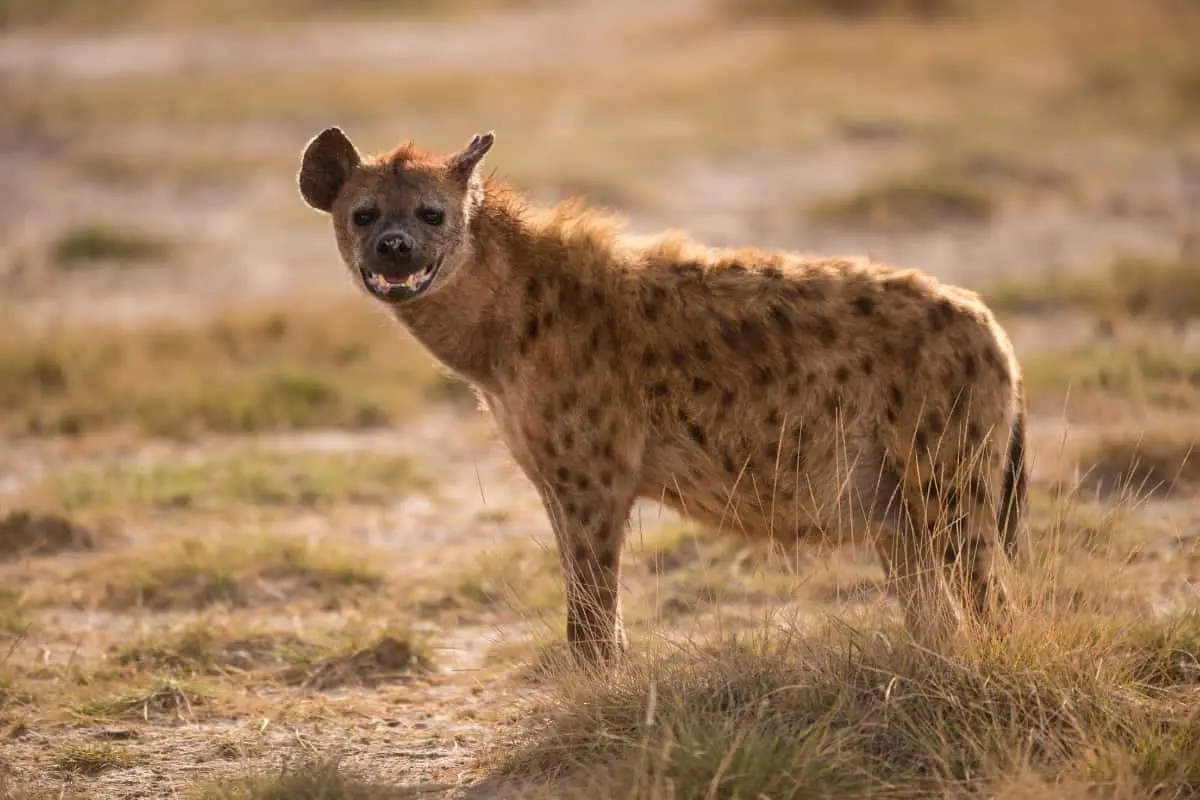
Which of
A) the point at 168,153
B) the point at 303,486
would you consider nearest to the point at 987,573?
the point at 303,486

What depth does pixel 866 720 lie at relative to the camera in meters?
3.88

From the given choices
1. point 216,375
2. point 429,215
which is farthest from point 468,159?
point 216,375

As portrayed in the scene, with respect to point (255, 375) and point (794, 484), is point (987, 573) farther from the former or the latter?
point (255, 375)

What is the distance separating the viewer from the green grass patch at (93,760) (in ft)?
13.8

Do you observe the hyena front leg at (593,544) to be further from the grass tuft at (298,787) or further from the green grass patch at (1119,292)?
the green grass patch at (1119,292)

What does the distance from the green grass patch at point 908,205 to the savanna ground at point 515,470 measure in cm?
3

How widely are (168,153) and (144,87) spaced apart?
3.79 m

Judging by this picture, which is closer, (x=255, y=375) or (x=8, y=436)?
(x=8, y=436)

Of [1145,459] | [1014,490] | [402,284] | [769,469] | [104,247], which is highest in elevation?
[402,284]

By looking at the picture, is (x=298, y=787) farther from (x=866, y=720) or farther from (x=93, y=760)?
(x=866, y=720)

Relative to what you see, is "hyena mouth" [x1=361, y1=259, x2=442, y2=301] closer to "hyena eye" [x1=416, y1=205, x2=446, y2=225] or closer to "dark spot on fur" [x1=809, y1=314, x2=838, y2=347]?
"hyena eye" [x1=416, y1=205, x2=446, y2=225]

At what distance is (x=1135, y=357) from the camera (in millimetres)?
7273

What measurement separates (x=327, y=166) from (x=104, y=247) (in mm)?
6730

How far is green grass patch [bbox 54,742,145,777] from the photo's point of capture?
4.20 metres
